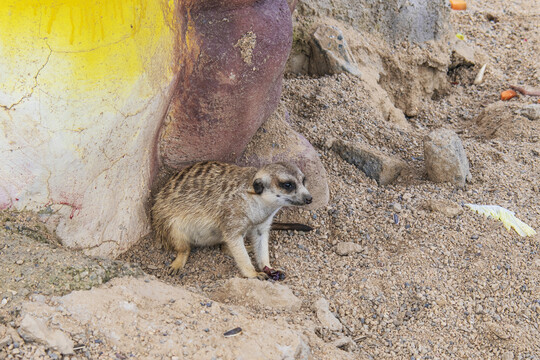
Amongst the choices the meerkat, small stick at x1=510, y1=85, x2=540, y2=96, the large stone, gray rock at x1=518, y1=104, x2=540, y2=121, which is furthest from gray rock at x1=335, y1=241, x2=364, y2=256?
the large stone

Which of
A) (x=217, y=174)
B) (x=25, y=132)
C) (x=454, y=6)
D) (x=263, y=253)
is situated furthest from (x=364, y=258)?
(x=454, y=6)

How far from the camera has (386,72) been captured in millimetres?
5176

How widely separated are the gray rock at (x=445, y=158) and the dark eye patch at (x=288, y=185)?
45.3 inches

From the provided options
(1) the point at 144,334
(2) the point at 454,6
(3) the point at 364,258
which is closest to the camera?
(1) the point at 144,334

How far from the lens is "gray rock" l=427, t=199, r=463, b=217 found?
3.53 m

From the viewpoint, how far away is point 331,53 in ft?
15.6

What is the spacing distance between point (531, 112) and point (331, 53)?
1.60 m

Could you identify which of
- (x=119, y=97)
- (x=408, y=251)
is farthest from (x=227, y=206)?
(x=408, y=251)

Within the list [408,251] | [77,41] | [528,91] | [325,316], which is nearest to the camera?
[77,41]

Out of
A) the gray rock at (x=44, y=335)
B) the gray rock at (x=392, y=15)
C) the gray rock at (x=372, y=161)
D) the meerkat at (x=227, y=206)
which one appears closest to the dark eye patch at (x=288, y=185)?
the meerkat at (x=227, y=206)

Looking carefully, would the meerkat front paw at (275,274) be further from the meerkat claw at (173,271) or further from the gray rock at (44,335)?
the gray rock at (44,335)

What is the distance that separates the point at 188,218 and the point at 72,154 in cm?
88

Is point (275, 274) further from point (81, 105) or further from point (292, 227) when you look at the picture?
point (81, 105)

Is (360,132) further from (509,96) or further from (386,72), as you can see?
(509,96)
